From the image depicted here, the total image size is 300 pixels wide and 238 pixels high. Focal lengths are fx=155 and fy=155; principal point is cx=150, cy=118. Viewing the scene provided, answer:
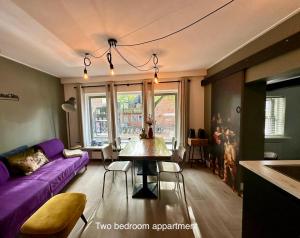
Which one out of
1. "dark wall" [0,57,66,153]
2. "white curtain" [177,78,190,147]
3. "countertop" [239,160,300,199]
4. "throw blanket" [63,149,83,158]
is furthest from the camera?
"white curtain" [177,78,190,147]

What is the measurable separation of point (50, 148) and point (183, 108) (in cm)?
316

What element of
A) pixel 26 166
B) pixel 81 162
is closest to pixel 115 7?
pixel 26 166

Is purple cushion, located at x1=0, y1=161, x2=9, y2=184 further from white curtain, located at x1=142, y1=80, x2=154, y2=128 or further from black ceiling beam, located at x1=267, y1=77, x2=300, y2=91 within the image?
black ceiling beam, located at x1=267, y1=77, x2=300, y2=91

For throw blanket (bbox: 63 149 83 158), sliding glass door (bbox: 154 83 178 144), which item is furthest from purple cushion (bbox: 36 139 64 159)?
sliding glass door (bbox: 154 83 178 144)

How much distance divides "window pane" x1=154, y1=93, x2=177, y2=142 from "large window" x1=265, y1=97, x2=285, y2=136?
86.6 inches

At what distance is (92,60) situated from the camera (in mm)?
2883

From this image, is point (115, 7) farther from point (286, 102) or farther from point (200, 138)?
point (286, 102)

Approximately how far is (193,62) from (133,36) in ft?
5.63

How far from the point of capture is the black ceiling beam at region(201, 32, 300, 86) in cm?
151

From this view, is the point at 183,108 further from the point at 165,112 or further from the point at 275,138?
the point at 275,138

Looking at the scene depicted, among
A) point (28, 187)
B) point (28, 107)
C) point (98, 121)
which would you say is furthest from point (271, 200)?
point (98, 121)

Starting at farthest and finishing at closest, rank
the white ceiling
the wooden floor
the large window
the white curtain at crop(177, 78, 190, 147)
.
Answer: the white curtain at crop(177, 78, 190, 147) → the large window → the wooden floor → the white ceiling

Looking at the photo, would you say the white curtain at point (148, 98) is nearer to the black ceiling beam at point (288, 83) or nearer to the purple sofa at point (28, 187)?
the purple sofa at point (28, 187)

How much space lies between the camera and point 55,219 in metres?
1.48
